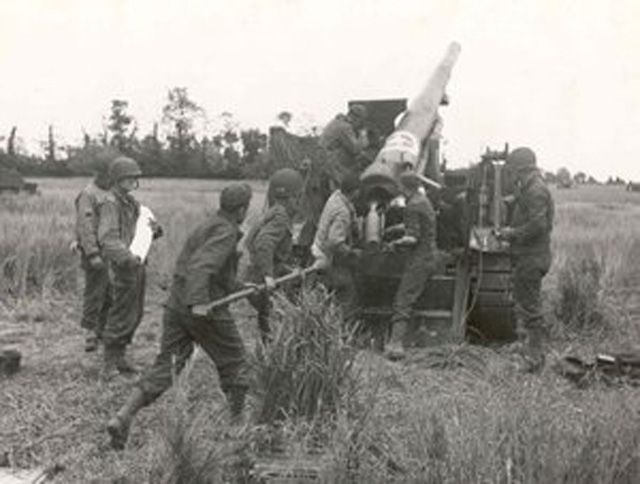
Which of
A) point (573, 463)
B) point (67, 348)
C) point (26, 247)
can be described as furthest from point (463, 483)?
Result: point (26, 247)

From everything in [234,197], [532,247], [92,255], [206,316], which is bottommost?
[206,316]

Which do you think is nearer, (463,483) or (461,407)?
(463,483)

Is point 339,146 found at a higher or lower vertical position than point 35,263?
higher

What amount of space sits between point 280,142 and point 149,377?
5.05m

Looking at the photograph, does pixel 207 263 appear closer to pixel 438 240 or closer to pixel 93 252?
pixel 93 252

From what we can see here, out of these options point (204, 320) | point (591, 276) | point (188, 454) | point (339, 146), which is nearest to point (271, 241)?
point (204, 320)

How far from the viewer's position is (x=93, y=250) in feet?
28.5

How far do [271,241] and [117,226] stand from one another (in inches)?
48.6

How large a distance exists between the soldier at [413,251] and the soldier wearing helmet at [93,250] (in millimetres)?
2623

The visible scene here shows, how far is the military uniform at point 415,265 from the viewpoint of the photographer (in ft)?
29.3

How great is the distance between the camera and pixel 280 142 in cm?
1073

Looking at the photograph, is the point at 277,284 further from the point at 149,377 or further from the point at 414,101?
the point at 414,101

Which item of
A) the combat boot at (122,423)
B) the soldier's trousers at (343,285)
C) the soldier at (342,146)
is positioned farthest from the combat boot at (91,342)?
the combat boot at (122,423)

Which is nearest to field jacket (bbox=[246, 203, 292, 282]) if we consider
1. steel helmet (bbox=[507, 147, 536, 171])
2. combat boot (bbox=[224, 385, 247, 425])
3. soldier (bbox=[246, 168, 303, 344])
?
soldier (bbox=[246, 168, 303, 344])
